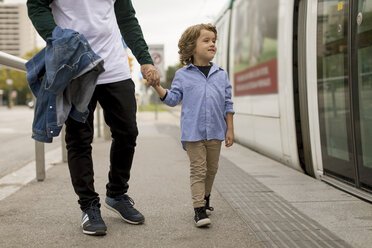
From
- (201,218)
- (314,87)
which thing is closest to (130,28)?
(201,218)

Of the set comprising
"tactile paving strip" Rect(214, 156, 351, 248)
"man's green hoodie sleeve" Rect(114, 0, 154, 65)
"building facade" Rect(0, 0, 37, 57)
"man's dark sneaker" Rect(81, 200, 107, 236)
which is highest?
"building facade" Rect(0, 0, 37, 57)

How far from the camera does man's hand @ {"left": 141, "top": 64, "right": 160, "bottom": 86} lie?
2.74 metres

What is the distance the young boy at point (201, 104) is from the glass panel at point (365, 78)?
1.17 meters

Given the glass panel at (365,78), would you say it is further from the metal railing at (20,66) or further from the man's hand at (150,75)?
the metal railing at (20,66)

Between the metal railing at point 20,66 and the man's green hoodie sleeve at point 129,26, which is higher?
the man's green hoodie sleeve at point 129,26

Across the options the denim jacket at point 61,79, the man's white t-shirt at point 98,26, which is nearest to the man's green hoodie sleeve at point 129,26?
the man's white t-shirt at point 98,26

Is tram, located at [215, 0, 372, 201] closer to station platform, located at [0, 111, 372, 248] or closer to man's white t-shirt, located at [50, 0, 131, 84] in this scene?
station platform, located at [0, 111, 372, 248]

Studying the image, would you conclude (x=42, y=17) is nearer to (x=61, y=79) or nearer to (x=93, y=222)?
(x=61, y=79)

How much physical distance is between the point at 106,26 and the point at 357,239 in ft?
6.29

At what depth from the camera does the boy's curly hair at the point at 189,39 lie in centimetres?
300

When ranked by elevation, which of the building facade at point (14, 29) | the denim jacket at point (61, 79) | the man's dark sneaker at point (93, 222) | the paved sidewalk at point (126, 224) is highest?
the building facade at point (14, 29)

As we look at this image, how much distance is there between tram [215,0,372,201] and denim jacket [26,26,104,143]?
83.0 inches

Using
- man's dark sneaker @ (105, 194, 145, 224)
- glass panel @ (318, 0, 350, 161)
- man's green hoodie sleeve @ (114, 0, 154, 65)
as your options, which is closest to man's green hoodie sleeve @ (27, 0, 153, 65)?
man's green hoodie sleeve @ (114, 0, 154, 65)

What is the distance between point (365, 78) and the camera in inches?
138
